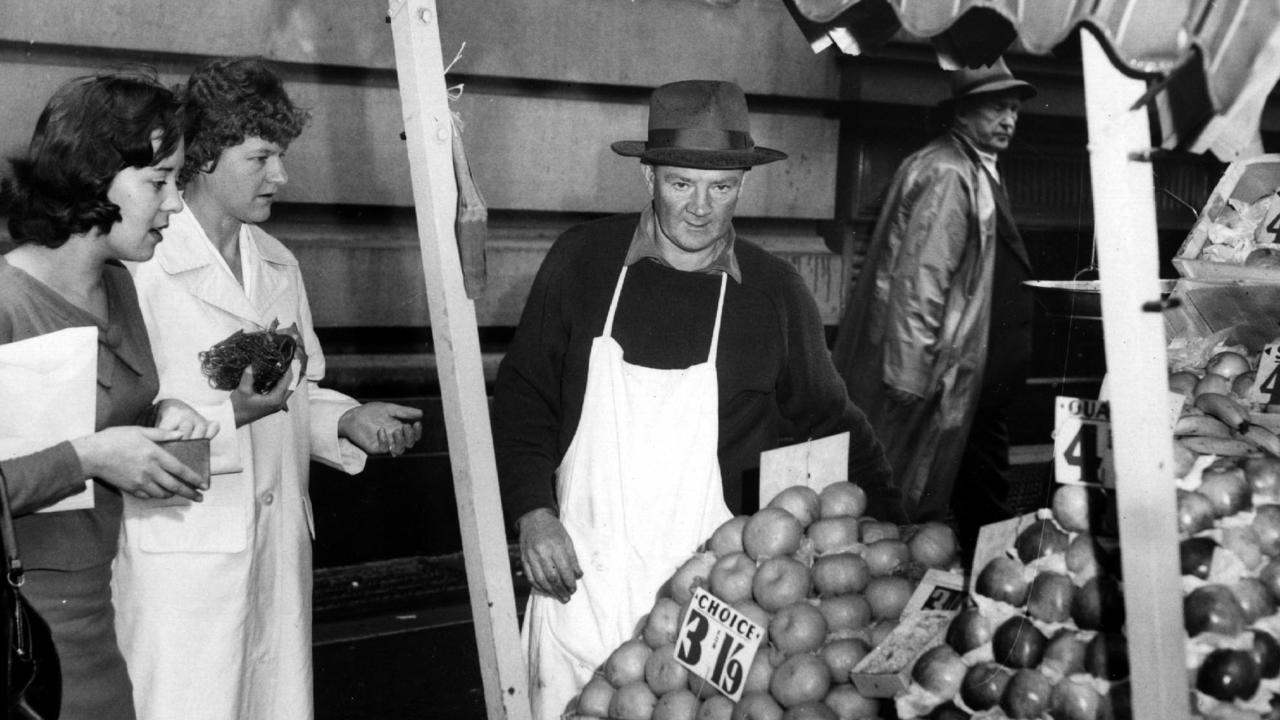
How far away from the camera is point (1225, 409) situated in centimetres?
226

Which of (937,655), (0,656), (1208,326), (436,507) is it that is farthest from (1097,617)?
(436,507)

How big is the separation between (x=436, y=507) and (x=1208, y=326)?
3.58 metres

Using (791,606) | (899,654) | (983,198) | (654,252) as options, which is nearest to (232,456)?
(654,252)

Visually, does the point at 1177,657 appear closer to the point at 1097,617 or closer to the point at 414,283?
the point at 1097,617

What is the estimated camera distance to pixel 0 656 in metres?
2.02

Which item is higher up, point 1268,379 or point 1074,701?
point 1268,379

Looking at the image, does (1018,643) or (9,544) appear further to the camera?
(9,544)

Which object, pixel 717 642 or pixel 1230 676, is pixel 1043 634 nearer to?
pixel 1230 676

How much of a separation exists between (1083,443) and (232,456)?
1637 millimetres

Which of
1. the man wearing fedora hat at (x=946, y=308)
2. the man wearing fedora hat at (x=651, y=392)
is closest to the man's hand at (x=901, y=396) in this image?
the man wearing fedora hat at (x=946, y=308)

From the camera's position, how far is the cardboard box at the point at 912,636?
2.07 m

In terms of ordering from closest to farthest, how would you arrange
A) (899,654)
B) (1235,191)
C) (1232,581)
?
(1232,581) < (899,654) < (1235,191)

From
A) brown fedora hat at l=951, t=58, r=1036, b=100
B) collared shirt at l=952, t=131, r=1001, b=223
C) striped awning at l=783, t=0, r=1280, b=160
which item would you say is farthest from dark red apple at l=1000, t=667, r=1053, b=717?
brown fedora hat at l=951, t=58, r=1036, b=100

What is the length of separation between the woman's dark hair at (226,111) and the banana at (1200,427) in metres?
1.95
